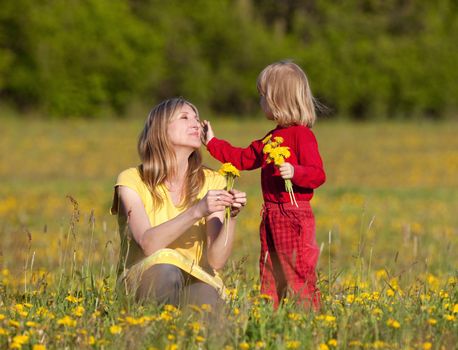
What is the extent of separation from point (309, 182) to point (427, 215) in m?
9.12

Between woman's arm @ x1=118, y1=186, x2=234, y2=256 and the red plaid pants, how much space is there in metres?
0.29

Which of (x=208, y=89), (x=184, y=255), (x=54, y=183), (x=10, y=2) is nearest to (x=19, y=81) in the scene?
(x=10, y=2)

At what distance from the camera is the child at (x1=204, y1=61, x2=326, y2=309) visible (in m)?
4.59

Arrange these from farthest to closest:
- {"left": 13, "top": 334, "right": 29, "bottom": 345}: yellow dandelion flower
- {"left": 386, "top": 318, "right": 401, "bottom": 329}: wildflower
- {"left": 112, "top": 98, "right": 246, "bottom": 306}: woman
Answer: {"left": 112, "top": 98, "right": 246, "bottom": 306}: woman < {"left": 386, "top": 318, "right": 401, "bottom": 329}: wildflower < {"left": 13, "top": 334, "right": 29, "bottom": 345}: yellow dandelion flower

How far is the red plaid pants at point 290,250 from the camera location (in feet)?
15.0

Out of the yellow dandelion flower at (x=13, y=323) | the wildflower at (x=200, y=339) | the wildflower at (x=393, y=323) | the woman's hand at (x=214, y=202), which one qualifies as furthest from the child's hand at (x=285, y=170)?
the yellow dandelion flower at (x=13, y=323)

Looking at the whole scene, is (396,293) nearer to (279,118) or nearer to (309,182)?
(309,182)

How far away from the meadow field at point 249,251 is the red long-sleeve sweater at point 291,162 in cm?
28

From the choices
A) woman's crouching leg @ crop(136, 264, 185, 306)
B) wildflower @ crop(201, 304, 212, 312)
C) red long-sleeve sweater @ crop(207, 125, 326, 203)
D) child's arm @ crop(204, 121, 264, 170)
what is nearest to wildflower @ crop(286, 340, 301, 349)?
wildflower @ crop(201, 304, 212, 312)

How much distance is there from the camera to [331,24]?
164 ft

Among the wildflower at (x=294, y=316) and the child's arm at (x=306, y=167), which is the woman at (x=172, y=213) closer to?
the child's arm at (x=306, y=167)

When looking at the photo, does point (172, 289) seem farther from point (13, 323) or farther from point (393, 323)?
point (393, 323)

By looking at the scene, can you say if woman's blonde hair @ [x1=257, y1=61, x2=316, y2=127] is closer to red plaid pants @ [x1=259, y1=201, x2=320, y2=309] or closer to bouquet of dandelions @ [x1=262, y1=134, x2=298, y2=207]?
bouquet of dandelions @ [x1=262, y1=134, x2=298, y2=207]

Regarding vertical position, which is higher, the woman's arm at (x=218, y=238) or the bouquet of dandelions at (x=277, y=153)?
the bouquet of dandelions at (x=277, y=153)
